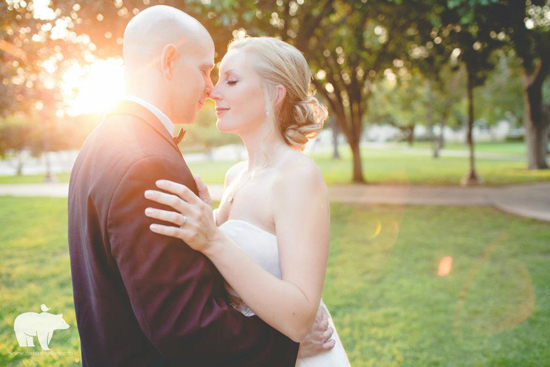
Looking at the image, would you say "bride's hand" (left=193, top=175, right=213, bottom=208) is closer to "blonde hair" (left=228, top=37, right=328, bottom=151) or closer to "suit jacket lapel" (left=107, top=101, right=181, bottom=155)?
"suit jacket lapel" (left=107, top=101, right=181, bottom=155)

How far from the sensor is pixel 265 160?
2.34 meters

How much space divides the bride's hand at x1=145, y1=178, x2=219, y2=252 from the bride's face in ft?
2.68

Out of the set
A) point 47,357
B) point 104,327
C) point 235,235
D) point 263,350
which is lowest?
point 47,357

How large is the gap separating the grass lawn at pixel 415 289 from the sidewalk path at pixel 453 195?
4.63 ft

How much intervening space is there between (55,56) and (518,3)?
9.75 meters

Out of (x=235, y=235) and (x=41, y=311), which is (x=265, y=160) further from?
(x=41, y=311)

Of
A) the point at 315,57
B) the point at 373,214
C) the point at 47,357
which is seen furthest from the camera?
the point at 315,57

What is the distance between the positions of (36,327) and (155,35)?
4.51 m

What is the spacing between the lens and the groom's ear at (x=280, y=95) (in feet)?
7.52

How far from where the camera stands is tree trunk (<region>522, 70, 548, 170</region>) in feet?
65.6

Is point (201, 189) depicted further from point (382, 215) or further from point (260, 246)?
point (382, 215)

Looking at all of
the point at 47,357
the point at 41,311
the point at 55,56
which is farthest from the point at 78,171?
the point at 55,56

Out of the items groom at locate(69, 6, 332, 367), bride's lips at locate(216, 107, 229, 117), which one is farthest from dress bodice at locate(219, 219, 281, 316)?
bride's lips at locate(216, 107, 229, 117)

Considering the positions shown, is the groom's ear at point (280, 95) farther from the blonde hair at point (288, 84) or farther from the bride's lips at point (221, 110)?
the bride's lips at point (221, 110)
